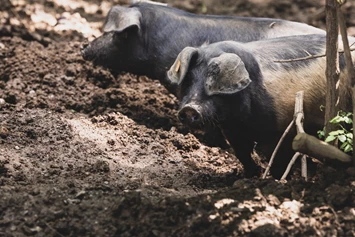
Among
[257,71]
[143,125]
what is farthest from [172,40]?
[257,71]

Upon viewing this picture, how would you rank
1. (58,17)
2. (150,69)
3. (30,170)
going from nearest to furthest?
(30,170) → (150,69) → (58,17)

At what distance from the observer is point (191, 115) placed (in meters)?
5.18

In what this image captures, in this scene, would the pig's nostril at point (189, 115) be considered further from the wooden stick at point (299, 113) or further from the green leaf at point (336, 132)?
the green leaf at point (336, 132)

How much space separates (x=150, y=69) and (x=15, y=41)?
1.71m

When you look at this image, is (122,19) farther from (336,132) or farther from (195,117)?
(336,132)

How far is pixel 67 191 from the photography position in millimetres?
4641

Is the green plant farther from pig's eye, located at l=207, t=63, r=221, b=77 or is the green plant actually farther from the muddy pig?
pig's eye, located at l=207, t=63, r=221, b=77

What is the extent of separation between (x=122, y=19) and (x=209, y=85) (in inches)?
82.8

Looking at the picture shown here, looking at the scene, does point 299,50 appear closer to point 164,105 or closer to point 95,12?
point 164,105

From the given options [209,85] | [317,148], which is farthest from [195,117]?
[317,148]

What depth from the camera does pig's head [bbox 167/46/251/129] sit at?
523 centimetres

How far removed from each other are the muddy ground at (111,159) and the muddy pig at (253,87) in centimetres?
46

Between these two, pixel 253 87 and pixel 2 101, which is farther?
pixel 2 101

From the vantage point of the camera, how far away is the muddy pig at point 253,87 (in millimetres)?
5277
